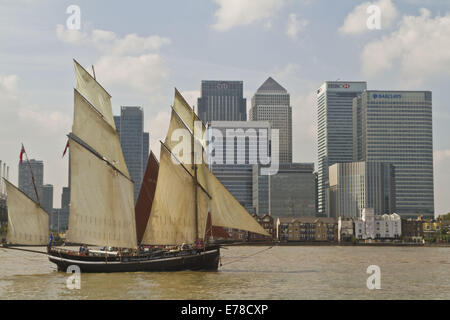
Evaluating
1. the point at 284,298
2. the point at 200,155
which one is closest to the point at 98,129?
the point at 200,155

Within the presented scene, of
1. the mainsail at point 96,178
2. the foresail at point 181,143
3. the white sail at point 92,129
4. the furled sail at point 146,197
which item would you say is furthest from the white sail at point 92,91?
the furled sail at point 146,197

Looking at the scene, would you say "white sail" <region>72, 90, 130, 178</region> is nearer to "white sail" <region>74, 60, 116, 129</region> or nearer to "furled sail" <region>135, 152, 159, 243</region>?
"white sail" <region>74, 60, 116, 129</region>

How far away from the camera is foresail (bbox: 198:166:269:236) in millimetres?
70562

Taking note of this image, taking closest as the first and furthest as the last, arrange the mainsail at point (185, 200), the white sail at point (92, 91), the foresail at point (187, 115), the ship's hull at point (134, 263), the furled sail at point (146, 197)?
the white sail at point (92, 91) → the ship's hull at point (134, 263) → the mainsail at point (185, 200) → the foresail at point (187, 115) → the furled sail at point (146, 197)

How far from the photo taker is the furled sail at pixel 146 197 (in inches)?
2963

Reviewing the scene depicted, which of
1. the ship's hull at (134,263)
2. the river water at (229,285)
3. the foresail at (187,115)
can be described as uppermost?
→ the foresail at (187,115)

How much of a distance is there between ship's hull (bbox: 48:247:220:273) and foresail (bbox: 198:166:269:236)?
516cm

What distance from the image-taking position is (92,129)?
70000 mm

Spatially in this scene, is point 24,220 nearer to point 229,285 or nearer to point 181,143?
point 181,143

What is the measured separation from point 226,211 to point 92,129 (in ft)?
57.9

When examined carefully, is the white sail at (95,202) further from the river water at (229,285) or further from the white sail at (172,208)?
the river water at (229,285)

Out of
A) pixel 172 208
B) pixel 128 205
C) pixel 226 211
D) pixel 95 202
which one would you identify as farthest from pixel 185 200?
pixel 95 202

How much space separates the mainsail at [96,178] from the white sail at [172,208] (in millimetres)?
2623

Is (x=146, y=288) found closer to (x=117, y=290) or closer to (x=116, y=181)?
(x=117, y=290)
